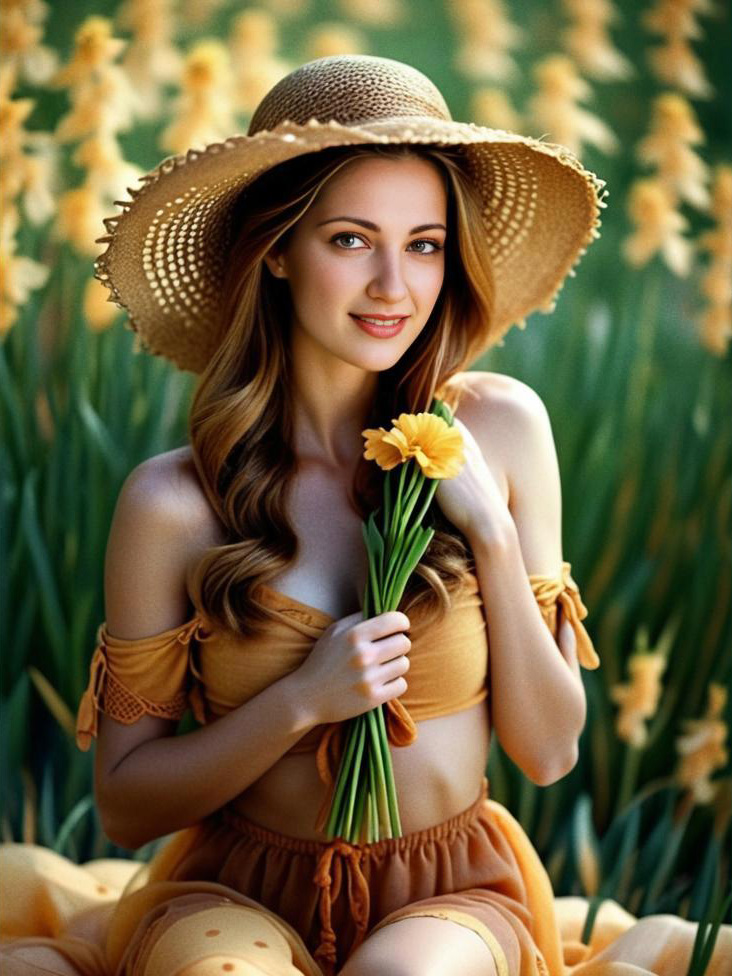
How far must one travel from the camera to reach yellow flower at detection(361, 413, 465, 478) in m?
1.31

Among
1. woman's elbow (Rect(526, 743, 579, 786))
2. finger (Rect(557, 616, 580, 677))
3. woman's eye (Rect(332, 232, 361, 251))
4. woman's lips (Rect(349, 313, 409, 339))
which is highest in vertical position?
woman's eye (Rect(332, 232, 361, 251))

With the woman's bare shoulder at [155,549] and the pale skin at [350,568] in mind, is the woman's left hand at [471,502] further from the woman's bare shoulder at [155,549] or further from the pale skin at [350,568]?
the woman's bare shoulder at [155,549]

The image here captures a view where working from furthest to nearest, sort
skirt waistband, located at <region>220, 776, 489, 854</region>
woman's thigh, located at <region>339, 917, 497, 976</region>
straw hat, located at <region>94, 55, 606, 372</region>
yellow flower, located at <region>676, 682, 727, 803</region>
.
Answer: yellow flower, located at <region>676, 682, 727, 803</region>, skirt waistband, located at <region>220, 776, 489, 854</region>, straw hat, located at <region>94, 55, 606, 372</region>, woman's thigh, located at <region>339, 917, 497, 976</region>

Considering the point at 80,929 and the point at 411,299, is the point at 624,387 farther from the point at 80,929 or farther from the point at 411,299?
the point at 80,929

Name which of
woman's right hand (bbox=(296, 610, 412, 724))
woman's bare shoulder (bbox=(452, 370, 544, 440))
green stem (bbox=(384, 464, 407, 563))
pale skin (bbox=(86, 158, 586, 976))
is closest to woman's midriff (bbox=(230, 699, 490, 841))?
pale skin (bbox=(86, 158, 586, 976))

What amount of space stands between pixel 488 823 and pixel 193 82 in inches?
56.3

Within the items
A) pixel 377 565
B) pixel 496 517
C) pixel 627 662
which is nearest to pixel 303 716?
pixel 377 565

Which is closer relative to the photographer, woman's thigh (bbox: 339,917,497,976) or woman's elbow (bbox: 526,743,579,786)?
woman's thigh (bbox: 339,917,497,976)

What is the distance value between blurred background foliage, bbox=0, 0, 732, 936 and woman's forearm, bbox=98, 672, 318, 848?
627 mm

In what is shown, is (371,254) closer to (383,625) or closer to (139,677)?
(383,625)

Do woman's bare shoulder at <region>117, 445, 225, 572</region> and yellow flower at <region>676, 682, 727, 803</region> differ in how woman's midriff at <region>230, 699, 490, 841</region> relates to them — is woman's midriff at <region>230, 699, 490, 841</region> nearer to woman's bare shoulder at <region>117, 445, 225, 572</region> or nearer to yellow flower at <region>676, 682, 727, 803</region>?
woman's bare shoulder at <region>117, 445, 225, 572</region>

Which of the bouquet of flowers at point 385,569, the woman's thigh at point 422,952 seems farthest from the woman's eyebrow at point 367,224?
the woman's thigh at point 422,952

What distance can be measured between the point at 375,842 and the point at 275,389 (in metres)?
0.57

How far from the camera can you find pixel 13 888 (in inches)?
66.4
